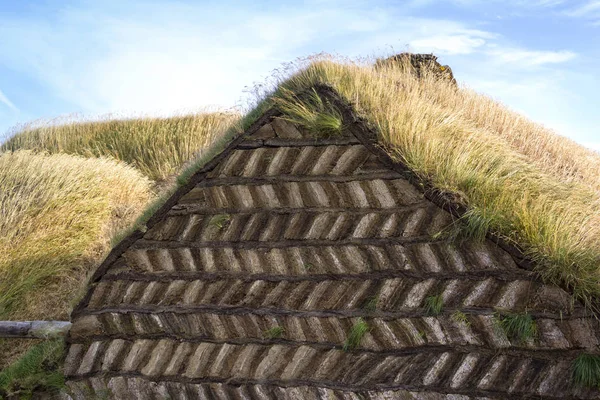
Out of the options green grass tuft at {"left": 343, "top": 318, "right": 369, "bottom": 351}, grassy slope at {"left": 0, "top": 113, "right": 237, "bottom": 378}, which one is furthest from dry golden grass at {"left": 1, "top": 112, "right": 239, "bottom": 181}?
green grass tuft at {"left": 343, "top": 318, "right": 369, "bottom": 351}

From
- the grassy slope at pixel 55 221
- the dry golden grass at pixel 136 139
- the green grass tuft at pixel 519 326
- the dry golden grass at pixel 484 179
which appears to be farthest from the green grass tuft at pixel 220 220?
the dry golden grass at pixel 136 139

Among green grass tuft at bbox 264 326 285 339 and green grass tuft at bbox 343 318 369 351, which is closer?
green grass tuft at bbox 343 318 369 351

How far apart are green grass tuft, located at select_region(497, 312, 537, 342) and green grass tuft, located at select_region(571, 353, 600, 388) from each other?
0.34 m

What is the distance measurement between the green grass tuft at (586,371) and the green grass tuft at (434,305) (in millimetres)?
→ 1010

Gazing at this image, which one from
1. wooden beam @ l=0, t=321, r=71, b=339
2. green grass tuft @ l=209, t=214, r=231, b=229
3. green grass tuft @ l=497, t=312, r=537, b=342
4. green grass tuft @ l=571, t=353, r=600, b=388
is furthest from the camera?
wooden beam @ l=0, t=321, r=71, b=339

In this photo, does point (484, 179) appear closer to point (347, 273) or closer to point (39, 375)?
point (347, 273)

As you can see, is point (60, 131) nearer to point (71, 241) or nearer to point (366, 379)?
point (71, 241)

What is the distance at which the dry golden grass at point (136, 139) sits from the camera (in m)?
15.2

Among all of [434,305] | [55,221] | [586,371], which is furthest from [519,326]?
[55,221]

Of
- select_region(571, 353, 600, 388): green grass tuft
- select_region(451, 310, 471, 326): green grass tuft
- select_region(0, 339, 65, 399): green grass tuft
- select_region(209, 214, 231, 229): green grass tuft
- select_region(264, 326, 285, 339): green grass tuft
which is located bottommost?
select_region(0, 339, 65, 399): green grass tuft

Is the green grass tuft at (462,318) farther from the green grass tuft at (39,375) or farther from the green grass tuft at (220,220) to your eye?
the green grass tuft at (39,375)

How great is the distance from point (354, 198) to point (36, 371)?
3.76 metres

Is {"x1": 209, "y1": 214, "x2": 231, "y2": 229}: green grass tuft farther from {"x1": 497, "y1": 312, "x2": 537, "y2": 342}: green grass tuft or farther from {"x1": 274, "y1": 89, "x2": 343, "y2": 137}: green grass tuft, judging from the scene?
{"x1": 497, "y1": 312, "x2": 537, "y2": 342}: green grass tuft

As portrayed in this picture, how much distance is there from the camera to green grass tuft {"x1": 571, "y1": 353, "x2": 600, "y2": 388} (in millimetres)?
4500
